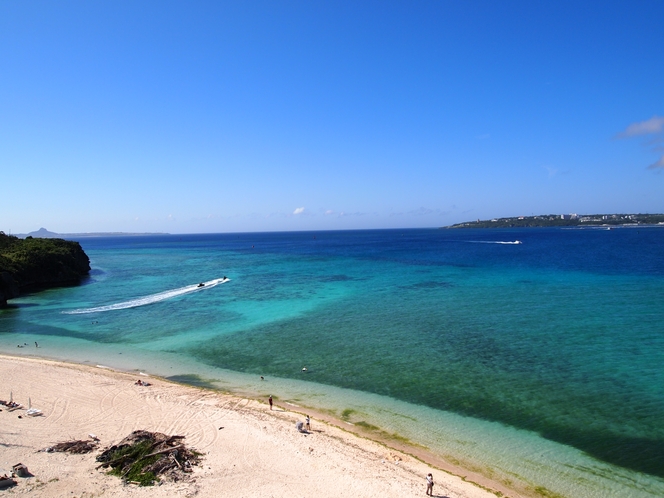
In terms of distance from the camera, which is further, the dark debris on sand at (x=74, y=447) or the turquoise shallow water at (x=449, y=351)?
the turquoise shallow water at (x=449, y=351)

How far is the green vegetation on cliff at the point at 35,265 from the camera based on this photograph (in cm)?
5423

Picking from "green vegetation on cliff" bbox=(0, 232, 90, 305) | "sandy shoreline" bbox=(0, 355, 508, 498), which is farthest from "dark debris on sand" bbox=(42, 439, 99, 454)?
"green vegetation on cliff" bbox=(0, 232, 90, 305)

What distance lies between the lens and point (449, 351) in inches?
1072

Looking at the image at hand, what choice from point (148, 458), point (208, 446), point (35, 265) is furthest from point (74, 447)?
point (35, 265)

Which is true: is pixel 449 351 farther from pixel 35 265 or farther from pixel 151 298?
pixel 35 265

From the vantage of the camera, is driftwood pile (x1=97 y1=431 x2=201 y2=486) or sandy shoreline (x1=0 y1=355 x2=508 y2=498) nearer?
sandy shoreline (x1=0 y1=355 x2=508 y2=498)

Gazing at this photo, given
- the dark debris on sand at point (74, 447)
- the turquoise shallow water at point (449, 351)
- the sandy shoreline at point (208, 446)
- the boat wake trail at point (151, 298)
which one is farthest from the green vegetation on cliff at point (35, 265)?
the dark debris on sand at point (74, 447)

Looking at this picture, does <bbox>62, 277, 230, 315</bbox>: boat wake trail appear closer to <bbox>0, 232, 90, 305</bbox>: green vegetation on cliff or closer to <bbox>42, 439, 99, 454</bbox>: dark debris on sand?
<bbox>0, 232, 90, 305</bbox>: green vegetation on cliff

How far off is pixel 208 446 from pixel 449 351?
55.9 ft

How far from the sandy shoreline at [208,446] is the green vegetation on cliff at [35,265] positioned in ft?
132

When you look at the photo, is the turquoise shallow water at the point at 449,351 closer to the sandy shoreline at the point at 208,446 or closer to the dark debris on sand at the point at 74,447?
the sandy shoreline at the point at 208,446

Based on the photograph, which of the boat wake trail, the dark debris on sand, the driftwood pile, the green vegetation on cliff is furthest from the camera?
the green vegetation on cliff

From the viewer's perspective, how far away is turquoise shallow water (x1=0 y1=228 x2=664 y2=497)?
16516mm

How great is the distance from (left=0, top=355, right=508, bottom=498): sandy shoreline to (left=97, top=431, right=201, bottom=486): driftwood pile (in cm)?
39
